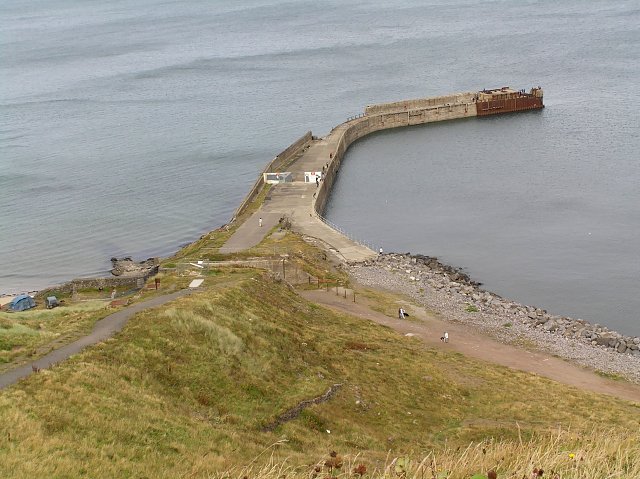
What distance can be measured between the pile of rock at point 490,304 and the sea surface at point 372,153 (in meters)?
2.25

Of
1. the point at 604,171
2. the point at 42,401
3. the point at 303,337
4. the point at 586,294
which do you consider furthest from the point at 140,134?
the point at 42,401

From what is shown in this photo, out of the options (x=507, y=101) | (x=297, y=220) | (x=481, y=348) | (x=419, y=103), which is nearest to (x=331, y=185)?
(x=297, y=220)

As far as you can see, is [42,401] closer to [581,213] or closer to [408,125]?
[581,213]

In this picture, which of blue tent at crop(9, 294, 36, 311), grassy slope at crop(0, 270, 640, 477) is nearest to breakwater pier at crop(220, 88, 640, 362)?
grassy slope at crop(0, 270, 640, 477)

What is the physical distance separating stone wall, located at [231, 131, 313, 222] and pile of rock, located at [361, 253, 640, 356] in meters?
15.6

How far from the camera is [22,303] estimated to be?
47.4 metres

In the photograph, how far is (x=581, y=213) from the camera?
66.7 meters

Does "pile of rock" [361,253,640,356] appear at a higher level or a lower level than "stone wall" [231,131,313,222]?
lower

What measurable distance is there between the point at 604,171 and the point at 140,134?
61.6 meters

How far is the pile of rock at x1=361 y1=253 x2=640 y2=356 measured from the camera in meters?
43.2

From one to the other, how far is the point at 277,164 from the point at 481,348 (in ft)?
146

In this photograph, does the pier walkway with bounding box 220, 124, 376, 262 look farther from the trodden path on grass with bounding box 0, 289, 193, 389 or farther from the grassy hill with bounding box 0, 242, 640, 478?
the trodden path on grass with bounding box 0, 289, 193, 389

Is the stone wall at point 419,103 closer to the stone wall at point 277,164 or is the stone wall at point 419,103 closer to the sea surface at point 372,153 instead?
the sea surface at point 372,153

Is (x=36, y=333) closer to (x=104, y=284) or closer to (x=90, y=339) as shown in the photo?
(x=90, y=339)
